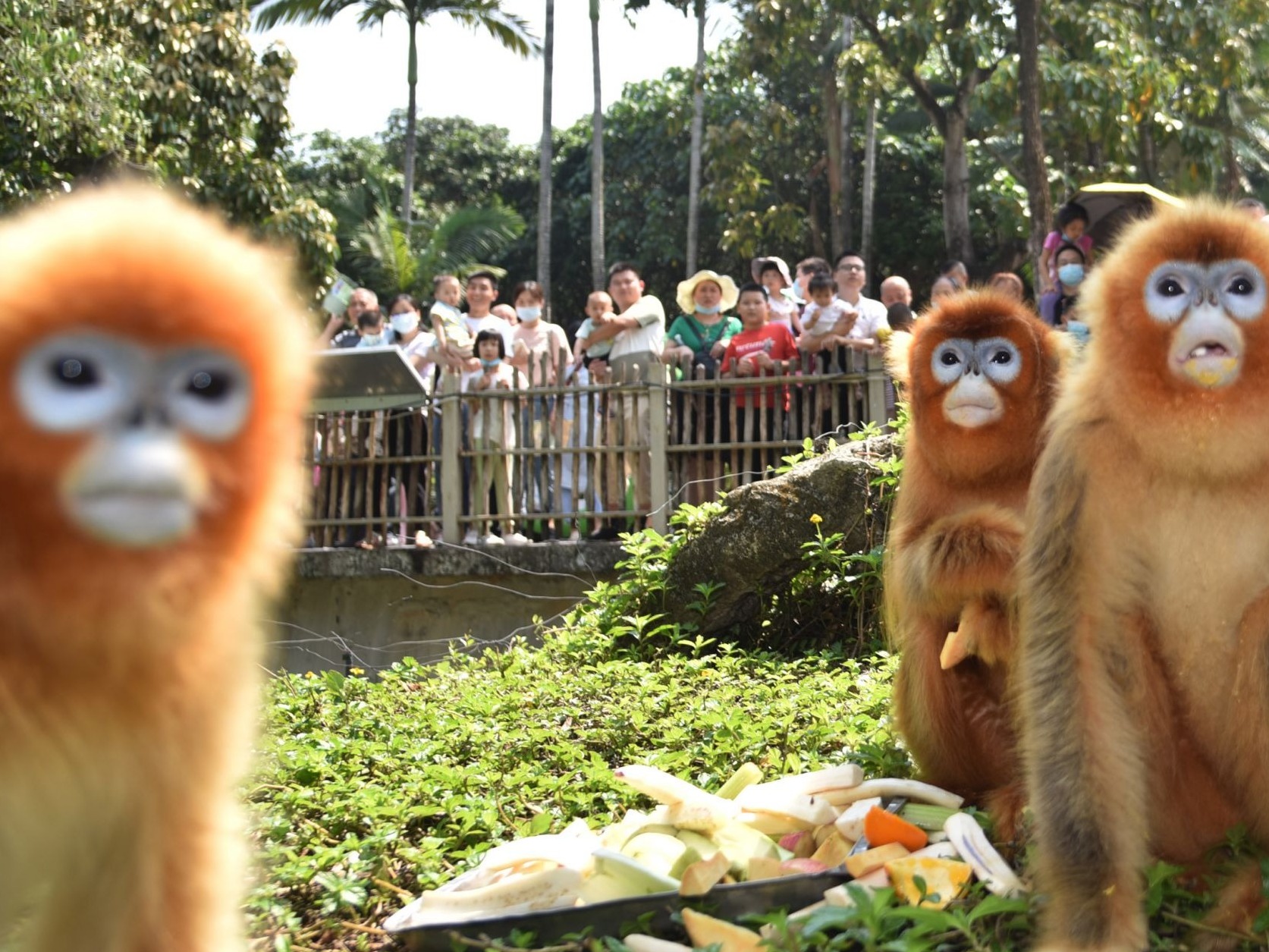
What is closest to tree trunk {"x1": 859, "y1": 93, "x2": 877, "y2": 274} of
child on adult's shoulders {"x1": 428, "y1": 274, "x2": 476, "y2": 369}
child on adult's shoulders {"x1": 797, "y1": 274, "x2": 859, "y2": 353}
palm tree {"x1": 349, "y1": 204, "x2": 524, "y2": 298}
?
palm tree {"x1": 349, "y1": 204, "x2": 524, "y2": 298}

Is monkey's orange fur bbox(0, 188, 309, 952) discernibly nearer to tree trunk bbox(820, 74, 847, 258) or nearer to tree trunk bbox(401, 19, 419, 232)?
tree trunk bbox(820, 74, 847, 258)

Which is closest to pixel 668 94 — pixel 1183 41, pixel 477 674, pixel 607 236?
pixel 607 236

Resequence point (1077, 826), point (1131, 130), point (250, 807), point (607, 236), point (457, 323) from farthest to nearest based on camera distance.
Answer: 1. point (607, 236)
2. point (1131, 130)
3. point (457, 323)
4. point (250, 807)
5. point (1077, 826)

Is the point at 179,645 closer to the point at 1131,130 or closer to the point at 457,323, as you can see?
the point at 457,323

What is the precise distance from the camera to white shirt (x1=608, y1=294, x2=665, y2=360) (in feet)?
31.2

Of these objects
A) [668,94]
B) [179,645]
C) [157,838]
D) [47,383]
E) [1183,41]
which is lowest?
[157,838]

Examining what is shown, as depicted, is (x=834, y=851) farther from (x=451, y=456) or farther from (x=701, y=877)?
(x=451, y=456)

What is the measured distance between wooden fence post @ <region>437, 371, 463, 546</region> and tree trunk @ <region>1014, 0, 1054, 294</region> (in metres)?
5.31

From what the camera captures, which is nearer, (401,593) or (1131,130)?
(401,593)

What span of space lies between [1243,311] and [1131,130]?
11535 mm

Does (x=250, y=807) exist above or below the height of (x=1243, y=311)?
below

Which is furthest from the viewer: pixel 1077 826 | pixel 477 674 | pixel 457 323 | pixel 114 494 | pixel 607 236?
pixel 607 236

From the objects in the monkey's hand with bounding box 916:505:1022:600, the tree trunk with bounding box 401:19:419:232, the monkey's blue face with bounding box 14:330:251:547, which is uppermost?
the tree trunk with bounding box 401:19:419:232

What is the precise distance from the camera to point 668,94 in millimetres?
28484
